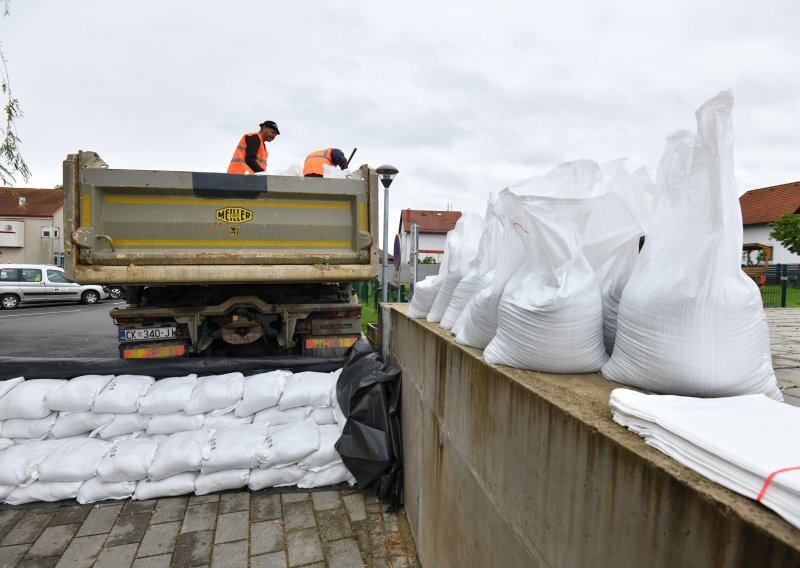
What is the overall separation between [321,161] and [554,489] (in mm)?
4353

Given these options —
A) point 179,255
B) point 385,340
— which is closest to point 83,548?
point 179,255

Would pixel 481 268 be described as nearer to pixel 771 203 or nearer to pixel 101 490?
pixel 101 490

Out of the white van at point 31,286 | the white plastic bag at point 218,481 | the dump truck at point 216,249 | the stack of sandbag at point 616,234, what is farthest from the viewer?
the white van at point 31,286

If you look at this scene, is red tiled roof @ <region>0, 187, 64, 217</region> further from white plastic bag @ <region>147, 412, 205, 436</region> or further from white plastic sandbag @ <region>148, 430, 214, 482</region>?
white plastic sandbag @ <region>148, 430, 214, 482</region>

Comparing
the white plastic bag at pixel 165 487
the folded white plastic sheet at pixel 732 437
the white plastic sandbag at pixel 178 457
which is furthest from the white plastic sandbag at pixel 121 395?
the folded white plastic sheet at pixel 732 437

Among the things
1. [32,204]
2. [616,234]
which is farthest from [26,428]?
[32,204]

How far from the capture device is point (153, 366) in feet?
12.1

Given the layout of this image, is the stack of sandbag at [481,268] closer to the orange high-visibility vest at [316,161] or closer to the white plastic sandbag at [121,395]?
the white plastic sandbag at [121,395]

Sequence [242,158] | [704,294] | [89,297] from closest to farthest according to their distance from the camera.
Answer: [704,294] → [242,158] → [89,297]

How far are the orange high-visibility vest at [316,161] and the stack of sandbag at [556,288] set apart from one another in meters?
3.50

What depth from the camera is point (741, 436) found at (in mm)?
833

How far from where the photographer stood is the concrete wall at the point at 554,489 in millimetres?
726

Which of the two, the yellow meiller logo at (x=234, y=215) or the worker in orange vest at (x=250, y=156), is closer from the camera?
the yellow meiller logo at (x=234, y=215)

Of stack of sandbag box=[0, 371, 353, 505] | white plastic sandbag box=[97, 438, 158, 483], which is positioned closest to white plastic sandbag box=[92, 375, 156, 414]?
stack of sandbag box=[0, 371, 353, 505]
